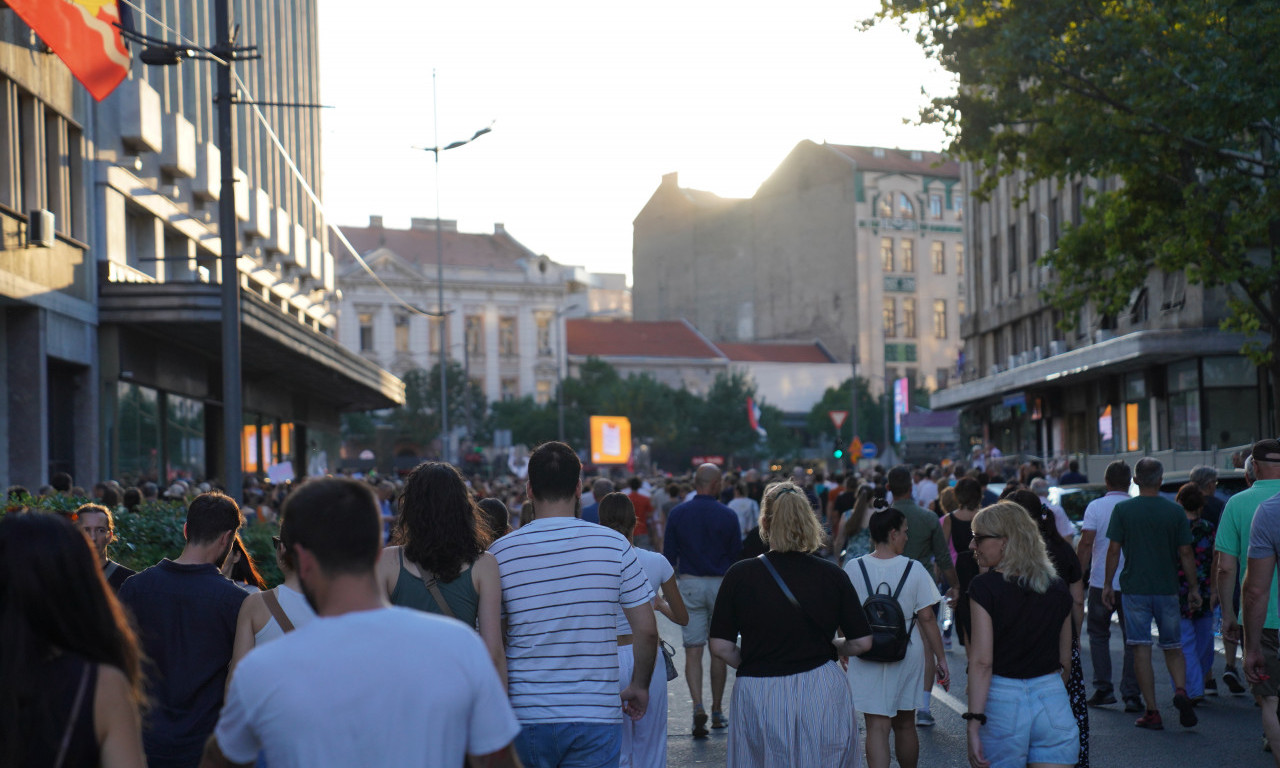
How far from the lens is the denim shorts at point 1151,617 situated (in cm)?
938

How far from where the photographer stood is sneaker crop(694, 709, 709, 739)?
959cm

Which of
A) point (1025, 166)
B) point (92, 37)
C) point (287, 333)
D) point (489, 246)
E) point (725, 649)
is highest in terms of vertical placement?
point (489, 246)

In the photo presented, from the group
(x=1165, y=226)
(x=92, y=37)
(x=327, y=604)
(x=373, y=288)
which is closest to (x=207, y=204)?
(x=92, y=37)

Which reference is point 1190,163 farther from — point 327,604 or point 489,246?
point 489,246

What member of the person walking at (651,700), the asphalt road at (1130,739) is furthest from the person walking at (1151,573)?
the person walking at (651,700)

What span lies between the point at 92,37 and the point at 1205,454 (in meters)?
17.0

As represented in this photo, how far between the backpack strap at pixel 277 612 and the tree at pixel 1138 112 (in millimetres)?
13066

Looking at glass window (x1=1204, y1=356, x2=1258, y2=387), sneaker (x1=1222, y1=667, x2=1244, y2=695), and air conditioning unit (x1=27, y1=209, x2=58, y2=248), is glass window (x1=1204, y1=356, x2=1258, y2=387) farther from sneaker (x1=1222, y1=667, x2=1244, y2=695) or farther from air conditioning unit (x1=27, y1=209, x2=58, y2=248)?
air conditioning unit (x1=27, y1=209, x2=58, y2=248)

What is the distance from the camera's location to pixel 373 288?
92688 millimetres

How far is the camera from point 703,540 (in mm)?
10734

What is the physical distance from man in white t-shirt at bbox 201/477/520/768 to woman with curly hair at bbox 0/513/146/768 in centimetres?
26

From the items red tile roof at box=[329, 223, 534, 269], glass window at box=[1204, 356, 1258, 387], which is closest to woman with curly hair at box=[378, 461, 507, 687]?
glass window at box=[1204, 356, 1258, 387]

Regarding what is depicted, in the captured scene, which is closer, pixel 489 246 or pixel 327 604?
pixel 327 604

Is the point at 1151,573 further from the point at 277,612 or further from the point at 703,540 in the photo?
the point at 277,612
